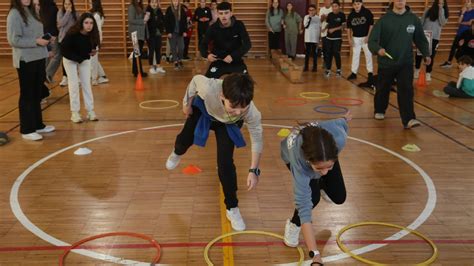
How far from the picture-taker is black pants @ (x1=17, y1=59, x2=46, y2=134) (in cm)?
678

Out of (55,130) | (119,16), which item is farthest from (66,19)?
(119,16)

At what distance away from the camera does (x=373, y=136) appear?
7.30m

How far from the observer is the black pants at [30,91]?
6781 millimetres

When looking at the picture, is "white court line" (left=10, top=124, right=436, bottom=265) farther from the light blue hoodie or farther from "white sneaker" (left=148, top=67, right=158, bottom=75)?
"white sneaker" (left=148, top=67, right=158, bottom=75)

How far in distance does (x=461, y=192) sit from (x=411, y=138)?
2.09 m

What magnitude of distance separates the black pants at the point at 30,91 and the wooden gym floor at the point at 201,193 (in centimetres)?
34

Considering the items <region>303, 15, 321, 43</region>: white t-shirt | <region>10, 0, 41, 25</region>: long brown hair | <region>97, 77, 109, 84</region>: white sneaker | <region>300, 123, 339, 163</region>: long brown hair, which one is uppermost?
<region>10, 0, 41, 25</region>: long brown hair

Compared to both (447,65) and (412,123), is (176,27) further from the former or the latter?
(412,123)

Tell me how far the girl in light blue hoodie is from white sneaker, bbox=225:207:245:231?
1.94 ft

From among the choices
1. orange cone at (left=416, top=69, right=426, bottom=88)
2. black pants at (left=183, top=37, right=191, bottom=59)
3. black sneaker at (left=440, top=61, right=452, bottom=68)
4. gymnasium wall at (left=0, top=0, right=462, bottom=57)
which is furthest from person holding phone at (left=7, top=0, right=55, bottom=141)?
black sneaker at (left=440, top=61, right=452, bottom=68)

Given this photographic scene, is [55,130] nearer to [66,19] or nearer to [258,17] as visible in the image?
[66,19]

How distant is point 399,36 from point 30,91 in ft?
18.8

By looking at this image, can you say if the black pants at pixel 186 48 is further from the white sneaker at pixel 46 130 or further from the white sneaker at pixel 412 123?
the white sneaker at pixel 412 123

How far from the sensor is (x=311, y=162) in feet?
9.62
